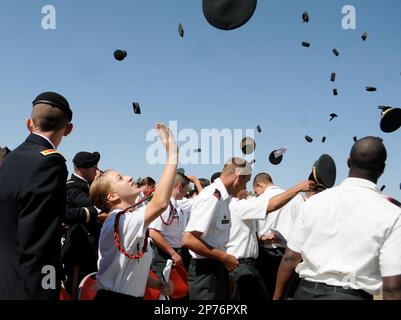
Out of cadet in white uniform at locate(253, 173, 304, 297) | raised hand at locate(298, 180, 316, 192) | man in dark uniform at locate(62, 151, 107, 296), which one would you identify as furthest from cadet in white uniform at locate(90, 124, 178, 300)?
cadet in white uniform at locate(253, 173, 304, 297)

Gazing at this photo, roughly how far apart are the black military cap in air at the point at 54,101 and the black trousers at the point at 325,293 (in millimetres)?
1924

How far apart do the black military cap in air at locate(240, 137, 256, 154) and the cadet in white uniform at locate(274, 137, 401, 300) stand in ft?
12.5

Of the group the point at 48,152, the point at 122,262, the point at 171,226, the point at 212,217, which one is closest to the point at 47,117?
the point at 48,152

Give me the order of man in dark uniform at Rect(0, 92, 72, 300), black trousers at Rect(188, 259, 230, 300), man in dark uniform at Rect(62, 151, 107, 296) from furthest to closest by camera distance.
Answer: black trousers at Rect(188, 259, 230, 300) → man in dark uniform at Rect(62, 151, 107, 296) → man in dark uniform at Rect(0, 92, 72, 300)

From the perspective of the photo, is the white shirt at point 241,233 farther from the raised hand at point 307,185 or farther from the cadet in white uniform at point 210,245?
the raised hand at point 307,185

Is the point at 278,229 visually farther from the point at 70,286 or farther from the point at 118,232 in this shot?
the point at 118,232

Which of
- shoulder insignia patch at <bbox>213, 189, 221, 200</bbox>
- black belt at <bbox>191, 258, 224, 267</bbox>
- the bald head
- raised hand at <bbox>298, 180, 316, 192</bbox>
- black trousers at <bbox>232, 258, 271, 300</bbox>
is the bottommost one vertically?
black trousers at <bbox>232, 258, 271, 300</bbox>

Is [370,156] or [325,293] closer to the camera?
[325,293]

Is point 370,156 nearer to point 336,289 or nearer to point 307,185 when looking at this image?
point 336,289

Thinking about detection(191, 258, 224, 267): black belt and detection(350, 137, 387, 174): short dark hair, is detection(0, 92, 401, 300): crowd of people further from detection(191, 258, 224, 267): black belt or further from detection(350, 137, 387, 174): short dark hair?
detection(191, 258, 224, 267): black belt

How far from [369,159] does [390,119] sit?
3.35 meters

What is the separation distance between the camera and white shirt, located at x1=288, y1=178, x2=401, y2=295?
308 centimetres

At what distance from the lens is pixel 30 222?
2666 millimetres
